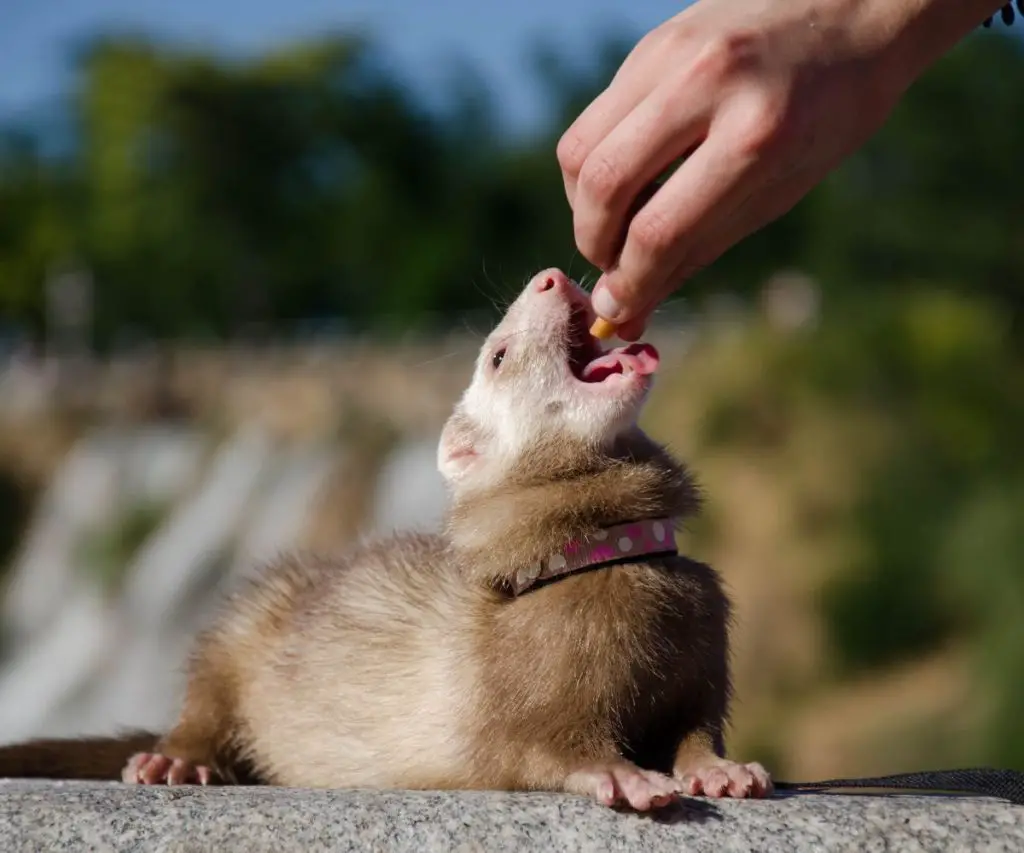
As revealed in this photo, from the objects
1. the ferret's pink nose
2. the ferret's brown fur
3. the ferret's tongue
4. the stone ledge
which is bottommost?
the stone ledge

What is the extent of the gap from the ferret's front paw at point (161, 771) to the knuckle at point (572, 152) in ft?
7.53

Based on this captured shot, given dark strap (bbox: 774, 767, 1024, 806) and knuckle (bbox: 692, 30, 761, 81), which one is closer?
knuckle (bbox: 692, 30, 761, 81)

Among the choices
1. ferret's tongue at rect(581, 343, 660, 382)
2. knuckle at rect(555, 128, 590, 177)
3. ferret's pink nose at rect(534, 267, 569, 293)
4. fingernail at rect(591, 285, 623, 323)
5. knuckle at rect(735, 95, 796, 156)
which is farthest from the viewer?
ferret's pink nose at rect(534, 267, 569, 293)

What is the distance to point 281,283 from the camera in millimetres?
51344

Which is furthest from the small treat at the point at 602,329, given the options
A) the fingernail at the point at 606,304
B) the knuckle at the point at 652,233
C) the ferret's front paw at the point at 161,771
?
the ferret's front paw at the point at 161,771

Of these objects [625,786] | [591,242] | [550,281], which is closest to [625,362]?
[550,281]

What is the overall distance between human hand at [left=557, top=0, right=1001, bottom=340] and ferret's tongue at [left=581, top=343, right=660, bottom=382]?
27.0 inches

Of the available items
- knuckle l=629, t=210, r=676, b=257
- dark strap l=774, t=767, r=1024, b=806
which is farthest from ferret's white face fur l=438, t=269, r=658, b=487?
dark strap l=774, t=767, r=1024, b=806

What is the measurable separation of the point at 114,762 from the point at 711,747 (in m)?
2.23

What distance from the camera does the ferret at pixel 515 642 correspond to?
3.78 metres

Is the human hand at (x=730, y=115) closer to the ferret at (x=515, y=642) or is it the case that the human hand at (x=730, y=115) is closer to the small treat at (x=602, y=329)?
the small treat at (x=602, y=329)

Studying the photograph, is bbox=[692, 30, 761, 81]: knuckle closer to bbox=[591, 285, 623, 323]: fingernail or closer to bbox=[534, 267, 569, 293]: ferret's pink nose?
bbox=[591, 285, 623, 323]: fingernail

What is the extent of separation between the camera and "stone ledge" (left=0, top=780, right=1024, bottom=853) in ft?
10.6

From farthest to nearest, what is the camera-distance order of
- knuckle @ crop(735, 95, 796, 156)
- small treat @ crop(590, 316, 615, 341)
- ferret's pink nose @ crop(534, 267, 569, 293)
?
1. ferret's pink nose @ crop(534, 267, 569, 293)
2. small treat @ crop(590, 316, 615, 341)
3. knuckle @ crop(735, 95, 796, 156)
